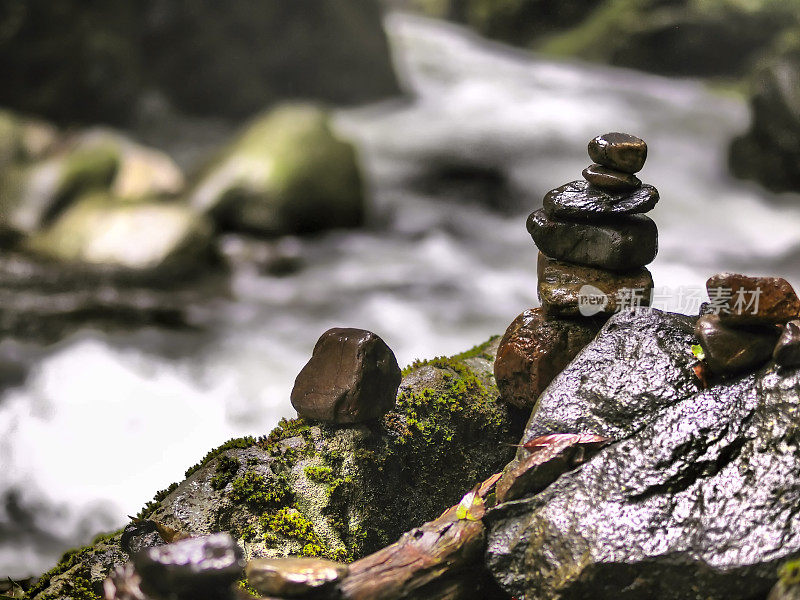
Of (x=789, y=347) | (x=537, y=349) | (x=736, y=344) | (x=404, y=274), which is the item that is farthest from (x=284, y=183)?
(x=789, y=347)

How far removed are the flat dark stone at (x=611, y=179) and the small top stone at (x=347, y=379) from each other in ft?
4.19

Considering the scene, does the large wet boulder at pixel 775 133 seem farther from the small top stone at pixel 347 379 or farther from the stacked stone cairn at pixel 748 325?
the small top stone at pixel 347 379

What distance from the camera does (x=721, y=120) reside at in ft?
38.0

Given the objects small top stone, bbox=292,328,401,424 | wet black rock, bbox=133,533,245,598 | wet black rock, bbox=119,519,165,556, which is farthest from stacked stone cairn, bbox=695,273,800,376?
wet black rock, bbox=119,519,165,556

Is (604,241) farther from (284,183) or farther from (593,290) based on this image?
(284,183)

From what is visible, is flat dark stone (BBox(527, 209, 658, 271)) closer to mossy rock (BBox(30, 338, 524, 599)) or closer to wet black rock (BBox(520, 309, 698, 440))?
wet black rock (BBox(520, 309, 698, 440))

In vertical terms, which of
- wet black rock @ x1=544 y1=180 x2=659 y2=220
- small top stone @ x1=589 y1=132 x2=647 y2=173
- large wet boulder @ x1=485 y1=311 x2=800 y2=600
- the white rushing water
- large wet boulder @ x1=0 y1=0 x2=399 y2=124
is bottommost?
large wet boulder @ x1=485 y1=311 x2=800 y2=600

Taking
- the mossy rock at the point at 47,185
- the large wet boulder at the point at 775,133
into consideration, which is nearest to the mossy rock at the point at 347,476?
the mossy rock at the point at 47,185

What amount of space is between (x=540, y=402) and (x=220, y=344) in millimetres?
4932

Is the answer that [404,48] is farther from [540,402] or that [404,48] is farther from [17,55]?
[540,402]

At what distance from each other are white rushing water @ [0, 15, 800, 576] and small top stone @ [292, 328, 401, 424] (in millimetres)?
1576

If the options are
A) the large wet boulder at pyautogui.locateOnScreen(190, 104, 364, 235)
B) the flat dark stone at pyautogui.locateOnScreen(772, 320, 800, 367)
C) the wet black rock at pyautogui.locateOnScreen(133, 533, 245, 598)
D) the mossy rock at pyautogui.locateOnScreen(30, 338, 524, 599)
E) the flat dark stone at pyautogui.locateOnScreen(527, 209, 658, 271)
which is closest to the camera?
the wet black rock at pyautogui.locateOnScreen(133, 533, 245, 598)

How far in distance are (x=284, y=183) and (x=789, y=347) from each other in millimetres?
7238

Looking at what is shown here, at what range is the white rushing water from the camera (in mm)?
5668
